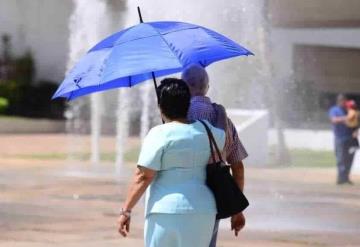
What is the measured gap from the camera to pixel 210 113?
5016 millimetres

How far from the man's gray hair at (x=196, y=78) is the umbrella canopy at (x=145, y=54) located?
0.04 metres

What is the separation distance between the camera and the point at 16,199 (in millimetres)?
11188

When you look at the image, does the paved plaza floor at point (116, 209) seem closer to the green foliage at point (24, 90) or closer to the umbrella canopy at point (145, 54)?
the umbrella canopy at point (145, 54)

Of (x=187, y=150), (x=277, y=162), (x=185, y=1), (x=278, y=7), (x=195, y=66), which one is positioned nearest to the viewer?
(x=187, y=150)

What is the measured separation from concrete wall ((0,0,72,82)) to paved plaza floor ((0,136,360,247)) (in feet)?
50.6

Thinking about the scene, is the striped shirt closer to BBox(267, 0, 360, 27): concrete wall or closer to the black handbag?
the black handbag

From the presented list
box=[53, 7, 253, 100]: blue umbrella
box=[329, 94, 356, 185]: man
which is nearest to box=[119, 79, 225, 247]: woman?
box=[53, 7, 253, 100]: blue umbrella

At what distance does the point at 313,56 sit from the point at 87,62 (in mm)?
23318

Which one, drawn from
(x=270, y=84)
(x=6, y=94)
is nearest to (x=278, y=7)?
(x=270, y=84)

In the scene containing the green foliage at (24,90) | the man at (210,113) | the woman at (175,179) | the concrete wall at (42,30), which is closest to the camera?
the woman at (175,179)

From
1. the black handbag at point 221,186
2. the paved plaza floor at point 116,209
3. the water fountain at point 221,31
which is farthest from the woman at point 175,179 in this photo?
the water fountain at point 221,31

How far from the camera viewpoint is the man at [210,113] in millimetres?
4963

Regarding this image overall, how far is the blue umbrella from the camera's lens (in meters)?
4.85

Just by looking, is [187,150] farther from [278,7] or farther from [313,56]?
[313,56]
